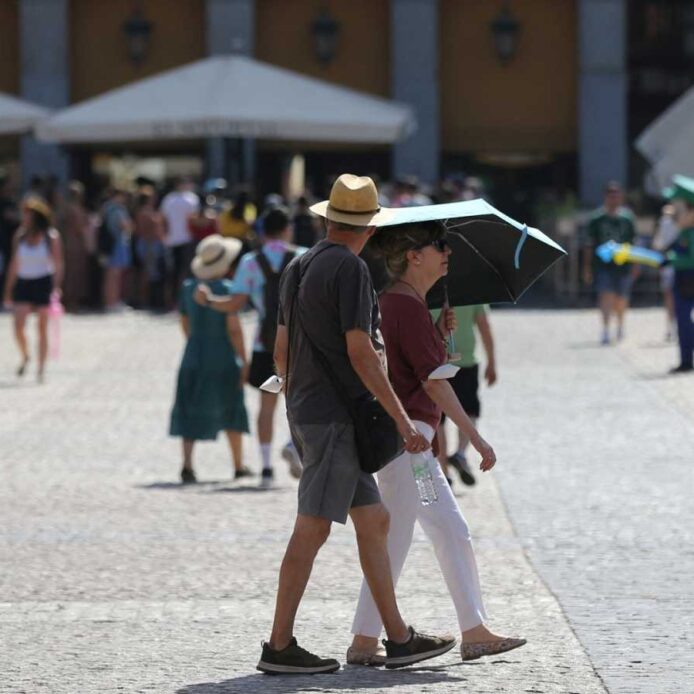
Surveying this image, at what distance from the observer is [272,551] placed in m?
9.56

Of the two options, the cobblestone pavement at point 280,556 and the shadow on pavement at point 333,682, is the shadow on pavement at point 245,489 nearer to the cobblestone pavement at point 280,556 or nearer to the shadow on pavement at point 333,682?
the cobblestone pavement at point 280,556

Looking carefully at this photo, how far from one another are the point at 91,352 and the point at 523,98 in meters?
15.0

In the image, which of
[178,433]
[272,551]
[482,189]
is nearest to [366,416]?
[272,551]

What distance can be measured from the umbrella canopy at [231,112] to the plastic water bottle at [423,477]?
1935 centimetres

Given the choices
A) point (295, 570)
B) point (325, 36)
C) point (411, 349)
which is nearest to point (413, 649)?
point (295, 570)

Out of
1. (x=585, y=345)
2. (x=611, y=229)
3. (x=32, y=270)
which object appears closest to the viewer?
(x=32, y=270)

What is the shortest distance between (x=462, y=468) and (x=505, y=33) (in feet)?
74.1

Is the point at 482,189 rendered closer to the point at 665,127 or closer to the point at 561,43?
the point at 561,43

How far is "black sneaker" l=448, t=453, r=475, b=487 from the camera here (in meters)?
11.7

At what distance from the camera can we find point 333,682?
22.2 ft

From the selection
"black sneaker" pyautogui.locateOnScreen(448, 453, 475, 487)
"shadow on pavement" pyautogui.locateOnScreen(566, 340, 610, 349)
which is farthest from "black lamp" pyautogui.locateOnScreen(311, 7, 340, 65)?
"black sneaker" pyautogui.locateOnScreen(448, 453, 475, 487)

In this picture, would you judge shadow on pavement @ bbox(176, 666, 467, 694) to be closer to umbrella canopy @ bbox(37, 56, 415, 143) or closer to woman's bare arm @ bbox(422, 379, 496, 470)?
woman's bare arm @ bbox(422, 379, 496, 470)

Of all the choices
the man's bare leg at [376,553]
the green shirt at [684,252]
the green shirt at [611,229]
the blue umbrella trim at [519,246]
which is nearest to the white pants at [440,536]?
the man's bare leg at [376,553]

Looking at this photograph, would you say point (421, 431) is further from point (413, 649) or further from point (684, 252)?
point (684, 252)
